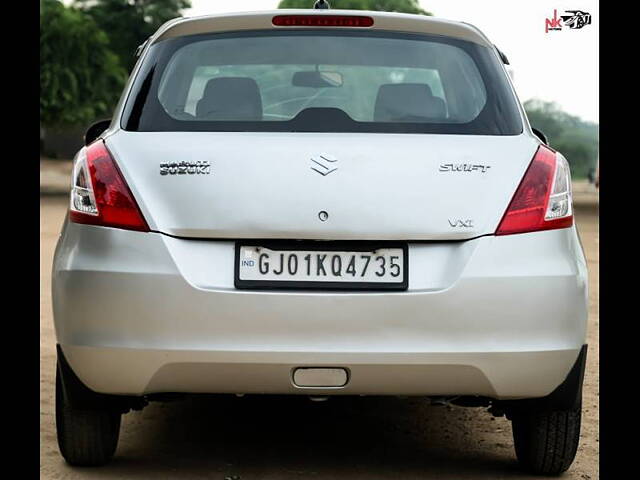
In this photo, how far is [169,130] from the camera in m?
4.52

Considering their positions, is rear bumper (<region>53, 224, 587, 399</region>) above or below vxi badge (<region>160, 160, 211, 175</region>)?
below

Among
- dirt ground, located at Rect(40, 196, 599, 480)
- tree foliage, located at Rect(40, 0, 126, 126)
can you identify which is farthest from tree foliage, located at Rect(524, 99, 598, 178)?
dirt ground, located at Rect(40, 196, 599, 480)

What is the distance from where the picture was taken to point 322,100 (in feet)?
16.6

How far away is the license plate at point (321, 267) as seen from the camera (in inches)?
A: 165

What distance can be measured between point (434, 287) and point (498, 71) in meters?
1.03

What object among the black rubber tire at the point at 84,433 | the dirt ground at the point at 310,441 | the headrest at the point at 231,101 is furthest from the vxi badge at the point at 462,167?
the black rubber tire at the point at 84,433

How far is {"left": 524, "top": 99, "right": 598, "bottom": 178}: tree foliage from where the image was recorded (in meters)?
90.9

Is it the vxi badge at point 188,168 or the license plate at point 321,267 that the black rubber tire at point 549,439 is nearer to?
the license plate at point 321,267

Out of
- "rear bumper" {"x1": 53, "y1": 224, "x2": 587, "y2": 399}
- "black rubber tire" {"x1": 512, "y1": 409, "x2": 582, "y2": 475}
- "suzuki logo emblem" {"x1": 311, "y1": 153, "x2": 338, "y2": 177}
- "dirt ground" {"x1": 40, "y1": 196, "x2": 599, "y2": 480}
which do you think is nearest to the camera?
"rear bumper" {"x1": 53, "y1": 224, "x2": 587, "y2": 399}

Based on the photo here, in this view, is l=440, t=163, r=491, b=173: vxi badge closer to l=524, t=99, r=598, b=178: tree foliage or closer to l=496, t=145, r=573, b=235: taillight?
l=496, t=145, r=573, b=235: taillight

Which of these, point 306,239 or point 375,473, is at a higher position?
point 306,239

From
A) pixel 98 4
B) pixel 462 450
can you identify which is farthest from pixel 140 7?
pixel 462 450

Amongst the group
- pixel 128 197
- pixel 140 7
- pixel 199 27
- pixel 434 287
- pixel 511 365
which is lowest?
pixel 140 7

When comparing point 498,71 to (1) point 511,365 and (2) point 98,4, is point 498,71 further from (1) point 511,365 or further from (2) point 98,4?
(2) point 98,4
